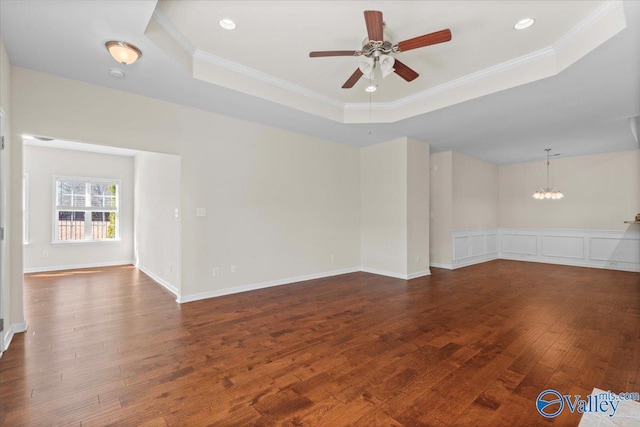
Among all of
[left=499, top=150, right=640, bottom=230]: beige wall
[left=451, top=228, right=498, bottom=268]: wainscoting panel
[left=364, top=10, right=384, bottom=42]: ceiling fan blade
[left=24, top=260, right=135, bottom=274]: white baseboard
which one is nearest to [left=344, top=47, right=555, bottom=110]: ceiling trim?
[left=364, top=10, right=384, bottom=42]: ceiling fan blade

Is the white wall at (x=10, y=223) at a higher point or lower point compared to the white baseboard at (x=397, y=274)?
higher

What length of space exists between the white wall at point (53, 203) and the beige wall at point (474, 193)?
8.11 metres

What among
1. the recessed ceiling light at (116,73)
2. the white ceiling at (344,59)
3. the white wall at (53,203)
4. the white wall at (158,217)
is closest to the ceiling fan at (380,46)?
the white ceiling at (344,59)

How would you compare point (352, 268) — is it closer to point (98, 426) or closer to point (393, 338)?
point (393, 338)

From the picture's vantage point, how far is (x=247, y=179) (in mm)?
4852

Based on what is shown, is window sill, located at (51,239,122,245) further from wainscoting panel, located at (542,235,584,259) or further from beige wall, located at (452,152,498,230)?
wainscoting panel, located at (542,235,584,259)

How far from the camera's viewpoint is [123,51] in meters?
2.68

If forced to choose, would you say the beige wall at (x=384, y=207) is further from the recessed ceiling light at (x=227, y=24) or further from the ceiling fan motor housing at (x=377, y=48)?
the recessed ceiling light at (x=227, y=24)

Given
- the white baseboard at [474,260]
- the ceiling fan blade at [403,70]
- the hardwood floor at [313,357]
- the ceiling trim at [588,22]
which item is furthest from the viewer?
the white baseboard at [474,260]

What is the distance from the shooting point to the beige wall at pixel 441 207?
700cm

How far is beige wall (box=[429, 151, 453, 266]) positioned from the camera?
700 centimetres

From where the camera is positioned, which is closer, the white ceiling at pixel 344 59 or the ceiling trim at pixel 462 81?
the white ceiling at pixel 344 59

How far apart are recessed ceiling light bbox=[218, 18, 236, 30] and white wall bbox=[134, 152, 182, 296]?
2.09 metres

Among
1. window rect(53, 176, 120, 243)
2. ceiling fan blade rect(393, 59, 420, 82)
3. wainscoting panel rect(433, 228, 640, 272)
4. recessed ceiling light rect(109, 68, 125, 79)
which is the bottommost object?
wainscoting panel rect(433, 228, 640, 272)
